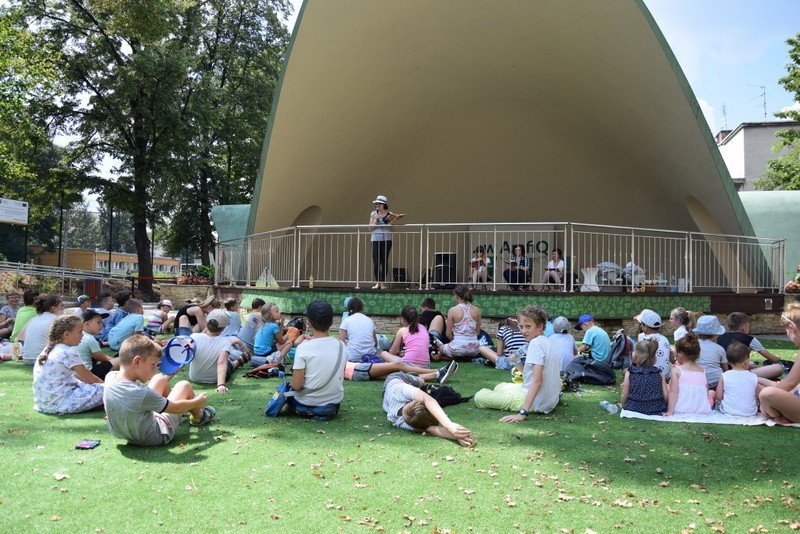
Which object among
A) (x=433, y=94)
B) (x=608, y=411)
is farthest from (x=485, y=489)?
(x=433, y=94)

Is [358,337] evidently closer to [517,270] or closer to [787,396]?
[787,396]

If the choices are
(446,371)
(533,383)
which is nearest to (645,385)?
(533,383)

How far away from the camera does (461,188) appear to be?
1989 cm

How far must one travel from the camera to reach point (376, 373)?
7.84 m

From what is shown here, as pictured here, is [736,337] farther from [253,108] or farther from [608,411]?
[253,108]

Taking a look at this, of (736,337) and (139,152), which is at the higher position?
(139,152)

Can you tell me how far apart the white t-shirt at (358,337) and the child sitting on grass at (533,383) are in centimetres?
236

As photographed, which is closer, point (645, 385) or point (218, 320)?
point (645, 385)

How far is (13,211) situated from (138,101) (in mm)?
6835

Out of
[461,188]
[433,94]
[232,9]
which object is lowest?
[461,188]

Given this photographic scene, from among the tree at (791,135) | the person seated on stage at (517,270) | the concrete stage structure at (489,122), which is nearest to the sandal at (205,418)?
the person seated on stage at (517,270)

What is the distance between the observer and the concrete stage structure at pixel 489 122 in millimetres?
13828

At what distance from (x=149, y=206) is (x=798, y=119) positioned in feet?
90.5

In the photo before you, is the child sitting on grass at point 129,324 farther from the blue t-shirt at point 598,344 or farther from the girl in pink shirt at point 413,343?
the blue t-shirt at point 598,344
